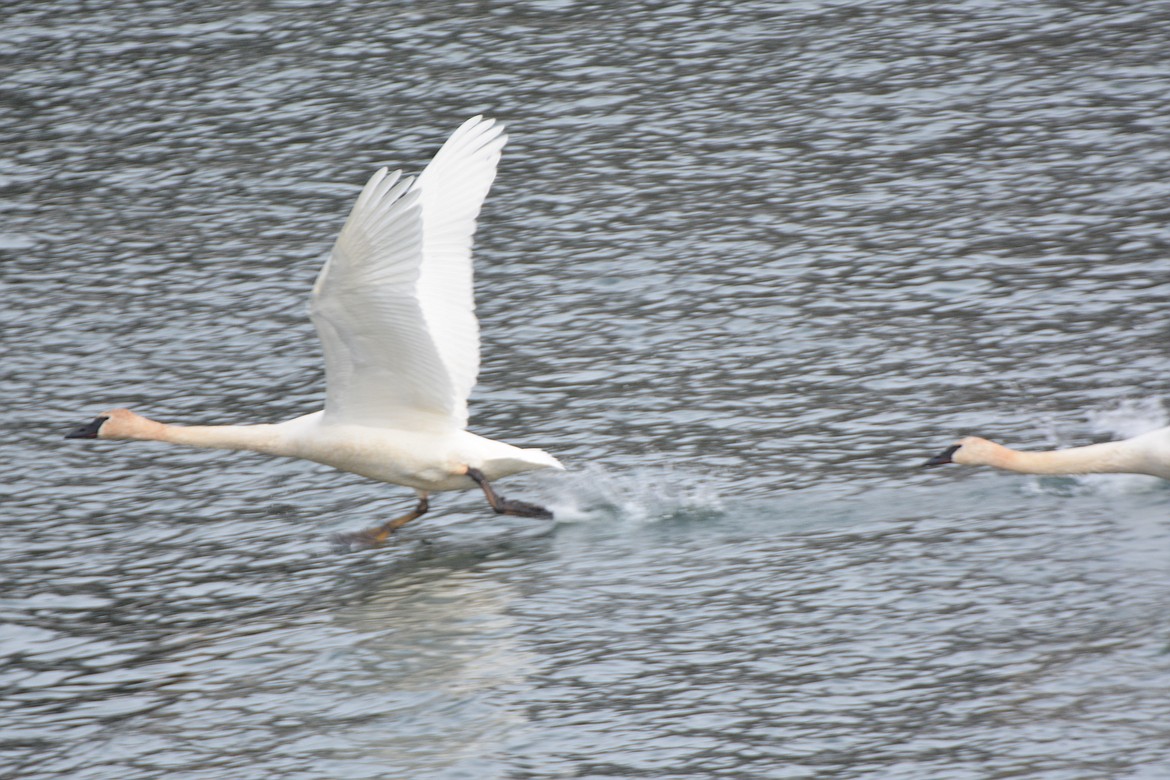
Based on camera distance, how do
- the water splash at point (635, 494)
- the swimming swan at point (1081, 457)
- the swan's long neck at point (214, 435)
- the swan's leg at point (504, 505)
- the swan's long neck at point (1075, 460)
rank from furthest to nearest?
the water splash at point (635, 494) < the swan's long neck at point (214, 435) < the swan's leg at point (504, 505) < the swan's long neck at point (1075, 460) < the swimming swan at point (1081, 457)

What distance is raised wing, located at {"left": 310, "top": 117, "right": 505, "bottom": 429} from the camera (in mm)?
10789

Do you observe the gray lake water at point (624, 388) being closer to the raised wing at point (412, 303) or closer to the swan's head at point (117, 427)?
the swan's head at point (117, 427)

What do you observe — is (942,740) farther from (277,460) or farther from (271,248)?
(271,248)

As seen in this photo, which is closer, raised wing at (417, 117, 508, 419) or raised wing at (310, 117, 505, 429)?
raised wing at (310, 117, 505, 429)

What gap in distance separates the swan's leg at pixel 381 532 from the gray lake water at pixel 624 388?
12 cm

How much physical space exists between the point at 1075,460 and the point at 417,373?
4.04 metres

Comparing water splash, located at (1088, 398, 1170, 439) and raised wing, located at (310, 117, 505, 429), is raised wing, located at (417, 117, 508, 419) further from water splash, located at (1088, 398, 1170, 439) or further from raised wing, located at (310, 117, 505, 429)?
water splash, located at (1088, 398, 1170, 439)

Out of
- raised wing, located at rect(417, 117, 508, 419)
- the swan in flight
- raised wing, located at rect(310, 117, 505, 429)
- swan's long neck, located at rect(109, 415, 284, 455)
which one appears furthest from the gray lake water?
raised wing, located at rect(417, 117, 508, 419)

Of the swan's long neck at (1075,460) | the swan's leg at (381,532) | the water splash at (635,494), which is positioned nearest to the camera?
the swan's long neck at (1075,460)

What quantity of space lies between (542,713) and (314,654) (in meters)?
1.62

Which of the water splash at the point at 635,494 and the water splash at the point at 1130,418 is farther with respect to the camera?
the water splash at the point at 1130,418

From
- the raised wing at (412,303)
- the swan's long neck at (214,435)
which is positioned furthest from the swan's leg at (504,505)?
the swan's long neck at (214,435)

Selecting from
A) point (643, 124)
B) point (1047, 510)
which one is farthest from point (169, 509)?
point (643, 124)

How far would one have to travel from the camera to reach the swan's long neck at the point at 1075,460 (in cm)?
1165
